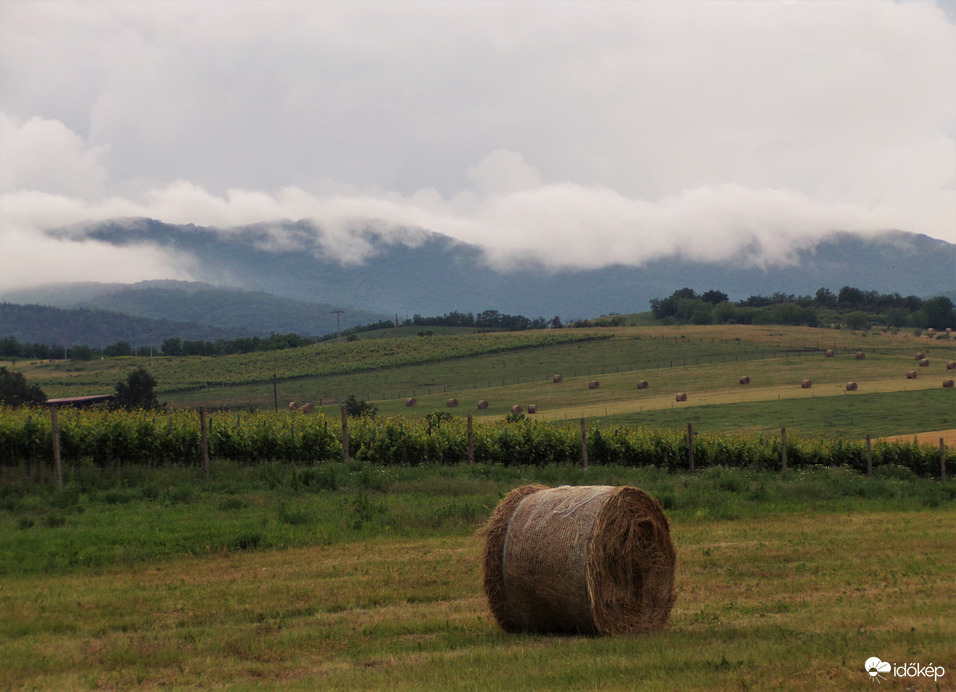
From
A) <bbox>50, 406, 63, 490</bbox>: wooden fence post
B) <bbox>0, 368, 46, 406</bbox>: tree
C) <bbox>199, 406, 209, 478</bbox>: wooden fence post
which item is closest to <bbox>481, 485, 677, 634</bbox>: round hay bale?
<bbox>50, 406, 63, 490</bbox>: wooden fence post

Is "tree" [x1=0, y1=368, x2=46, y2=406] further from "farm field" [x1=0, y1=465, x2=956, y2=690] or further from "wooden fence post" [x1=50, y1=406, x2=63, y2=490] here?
"farm field" [x1=0, y1=465, x2=956, y2=690]

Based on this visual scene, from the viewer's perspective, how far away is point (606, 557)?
10742 millimetres

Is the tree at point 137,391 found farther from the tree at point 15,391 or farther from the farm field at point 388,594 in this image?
the farm field at point 388,594

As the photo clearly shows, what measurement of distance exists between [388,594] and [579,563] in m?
3.00

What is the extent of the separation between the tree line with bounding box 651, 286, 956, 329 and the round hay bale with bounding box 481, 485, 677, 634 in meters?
143

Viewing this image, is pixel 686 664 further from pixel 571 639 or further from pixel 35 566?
pixel 35 566

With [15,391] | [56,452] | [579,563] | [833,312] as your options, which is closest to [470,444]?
[56,452]

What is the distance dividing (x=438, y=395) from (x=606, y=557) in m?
72.0

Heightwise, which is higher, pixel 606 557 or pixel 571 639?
pixel 606 557

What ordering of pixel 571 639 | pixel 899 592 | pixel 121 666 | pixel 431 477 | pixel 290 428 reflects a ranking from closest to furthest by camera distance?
pixel 121 666 → pixel 571 639 → pixel 899 592 → pixel 431 477 → pixel 290 428

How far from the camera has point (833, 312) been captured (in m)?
173

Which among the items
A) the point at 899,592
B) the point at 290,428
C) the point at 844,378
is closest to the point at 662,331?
the point at 844,378

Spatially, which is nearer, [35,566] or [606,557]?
[606,557]

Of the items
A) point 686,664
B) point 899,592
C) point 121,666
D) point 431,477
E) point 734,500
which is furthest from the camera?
point 431,477
